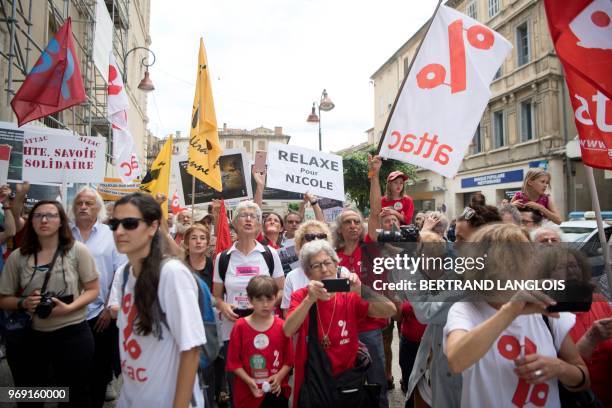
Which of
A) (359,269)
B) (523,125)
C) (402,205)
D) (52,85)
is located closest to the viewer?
(359,269)

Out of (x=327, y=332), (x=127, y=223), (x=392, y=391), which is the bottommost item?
(x=392, y=391)

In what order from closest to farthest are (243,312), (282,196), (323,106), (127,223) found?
(127,223), (243,312), (282,196), (323,106)

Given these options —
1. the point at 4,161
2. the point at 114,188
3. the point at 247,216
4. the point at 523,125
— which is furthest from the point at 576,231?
the point at 523,125

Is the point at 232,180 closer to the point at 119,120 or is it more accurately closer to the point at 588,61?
the point at 119,120

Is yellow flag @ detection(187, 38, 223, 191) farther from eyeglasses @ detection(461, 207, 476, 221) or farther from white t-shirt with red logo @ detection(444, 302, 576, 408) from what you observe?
white t-shirt with red logo @ detection(444, 302, 576, 408)

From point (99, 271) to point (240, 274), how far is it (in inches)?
46.2

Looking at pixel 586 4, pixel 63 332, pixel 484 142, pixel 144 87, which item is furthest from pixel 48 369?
pixel 484 142

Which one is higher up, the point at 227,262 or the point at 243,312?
the point at 227,262

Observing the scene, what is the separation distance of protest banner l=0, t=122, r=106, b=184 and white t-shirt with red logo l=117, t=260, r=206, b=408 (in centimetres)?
387

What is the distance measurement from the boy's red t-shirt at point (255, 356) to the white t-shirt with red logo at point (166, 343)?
1.03 m

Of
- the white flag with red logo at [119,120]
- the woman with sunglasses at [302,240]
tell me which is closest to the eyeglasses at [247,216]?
the woman with sunglasses at [302,240]

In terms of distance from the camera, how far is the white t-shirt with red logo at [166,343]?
1.79 metres

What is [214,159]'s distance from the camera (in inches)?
228

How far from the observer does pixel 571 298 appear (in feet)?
4.94
